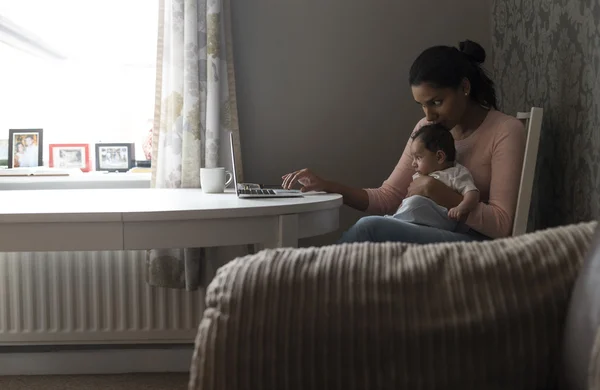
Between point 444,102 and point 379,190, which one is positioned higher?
point 444,102

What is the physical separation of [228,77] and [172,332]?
2.88 ft

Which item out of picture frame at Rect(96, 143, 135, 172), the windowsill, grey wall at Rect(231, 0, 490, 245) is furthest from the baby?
picture frame at Rect(96, 143, 135, 172)

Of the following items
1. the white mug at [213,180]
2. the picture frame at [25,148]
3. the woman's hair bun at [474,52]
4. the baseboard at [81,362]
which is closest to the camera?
the woman's hair bun at [474,52]

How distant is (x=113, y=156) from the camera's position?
2693mm

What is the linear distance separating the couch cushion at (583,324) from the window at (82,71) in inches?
83.9

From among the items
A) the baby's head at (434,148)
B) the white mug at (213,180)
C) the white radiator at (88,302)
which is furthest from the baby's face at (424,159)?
the white radiator at (88,302)

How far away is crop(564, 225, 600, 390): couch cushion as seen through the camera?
804 mm

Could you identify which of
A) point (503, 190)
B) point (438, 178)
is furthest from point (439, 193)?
point (503, 190)

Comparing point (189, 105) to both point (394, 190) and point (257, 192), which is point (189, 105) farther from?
point (394, 190)

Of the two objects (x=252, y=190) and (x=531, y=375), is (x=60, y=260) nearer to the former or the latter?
(x=252, y=190)

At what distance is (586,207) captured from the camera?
5.95ft

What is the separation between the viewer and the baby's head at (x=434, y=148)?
75.7 inches

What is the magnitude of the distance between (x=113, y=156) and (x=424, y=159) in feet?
4.18

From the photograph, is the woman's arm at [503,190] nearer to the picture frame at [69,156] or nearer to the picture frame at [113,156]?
the picture frame at [113,156]
